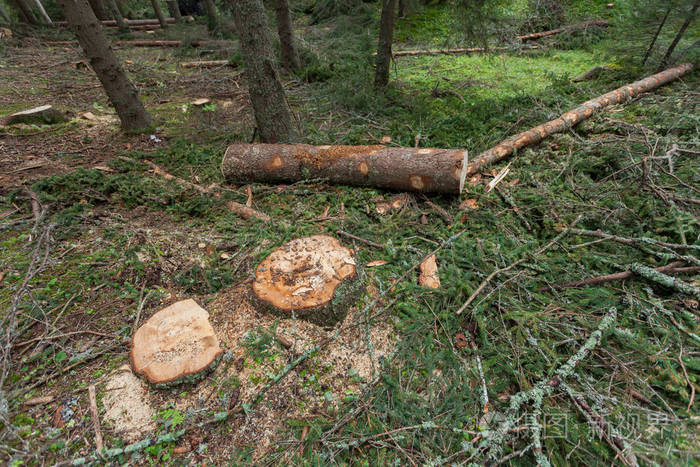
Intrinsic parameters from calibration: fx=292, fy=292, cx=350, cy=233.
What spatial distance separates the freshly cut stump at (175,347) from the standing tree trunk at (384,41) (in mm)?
5612

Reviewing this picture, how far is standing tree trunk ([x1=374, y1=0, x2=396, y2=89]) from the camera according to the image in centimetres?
517

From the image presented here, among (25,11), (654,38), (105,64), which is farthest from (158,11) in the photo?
(654,38)

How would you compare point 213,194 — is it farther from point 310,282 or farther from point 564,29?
point 564,29

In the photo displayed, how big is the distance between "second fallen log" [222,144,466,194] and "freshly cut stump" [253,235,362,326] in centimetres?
143

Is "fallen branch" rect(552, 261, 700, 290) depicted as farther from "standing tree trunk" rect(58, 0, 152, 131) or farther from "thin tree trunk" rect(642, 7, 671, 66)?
"standing tree trunk" rect(58, 0, 152, 131)

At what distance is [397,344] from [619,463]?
134cm

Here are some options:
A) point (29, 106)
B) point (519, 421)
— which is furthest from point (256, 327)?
point (29, 106)

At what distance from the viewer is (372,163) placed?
3.61 meters

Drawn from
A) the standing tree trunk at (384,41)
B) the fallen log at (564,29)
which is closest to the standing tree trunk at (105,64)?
the standing tree trunk at (384,41)

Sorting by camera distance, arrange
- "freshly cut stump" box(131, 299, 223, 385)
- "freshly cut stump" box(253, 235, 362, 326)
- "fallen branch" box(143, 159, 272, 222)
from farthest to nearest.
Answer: "fallen branch" box(143, 159, 272, 222), "freshly cut stump" box(253, 235, 362, 326), "freshly cut stump" box(131, 299, 223, 385)

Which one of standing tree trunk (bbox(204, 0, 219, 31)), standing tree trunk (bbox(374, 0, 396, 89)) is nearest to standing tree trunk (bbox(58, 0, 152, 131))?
standing tree trunk (bbox(374, 0, 396, 89))

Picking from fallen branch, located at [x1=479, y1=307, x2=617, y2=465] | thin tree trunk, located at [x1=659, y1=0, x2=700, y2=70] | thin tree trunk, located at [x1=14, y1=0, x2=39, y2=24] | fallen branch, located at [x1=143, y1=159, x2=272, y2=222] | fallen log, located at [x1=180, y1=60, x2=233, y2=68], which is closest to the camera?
fallen branch, located at [x1=479, y1=307, x2=617, y2=465]

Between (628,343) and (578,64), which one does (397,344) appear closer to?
(628,343)

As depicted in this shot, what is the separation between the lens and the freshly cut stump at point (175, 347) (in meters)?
1.91
